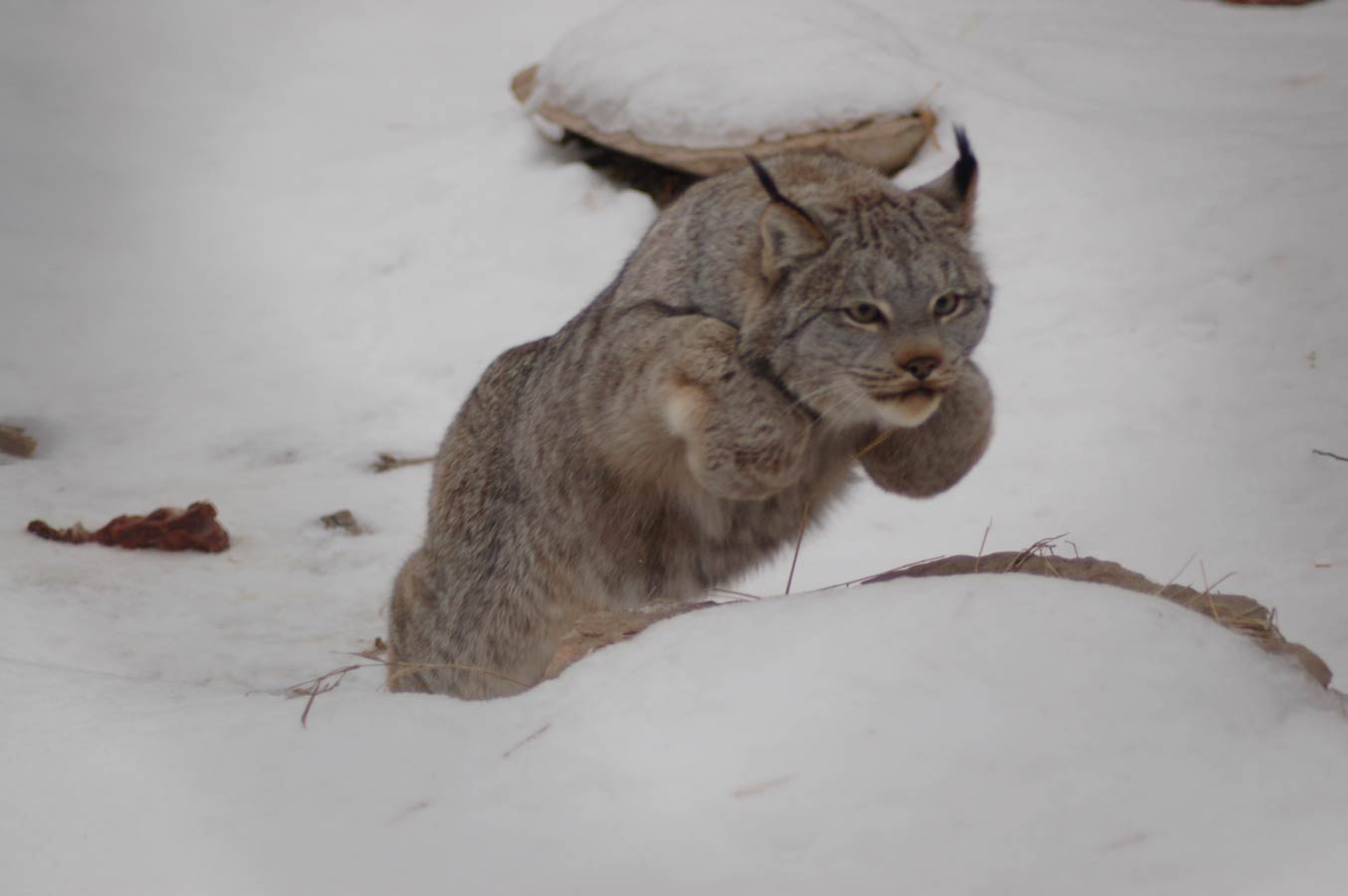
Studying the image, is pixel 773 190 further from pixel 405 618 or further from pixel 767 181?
pixel 405 618

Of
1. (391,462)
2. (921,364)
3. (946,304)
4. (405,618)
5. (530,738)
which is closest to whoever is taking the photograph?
(530,738)

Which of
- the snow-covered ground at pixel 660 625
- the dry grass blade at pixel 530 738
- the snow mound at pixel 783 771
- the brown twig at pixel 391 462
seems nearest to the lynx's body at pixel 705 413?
the snow-covered ground at pixel 660 625

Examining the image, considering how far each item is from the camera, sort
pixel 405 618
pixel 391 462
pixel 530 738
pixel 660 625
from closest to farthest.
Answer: pixel 530 738, pixel 660 625, pixel 405 618, pixel 391 462

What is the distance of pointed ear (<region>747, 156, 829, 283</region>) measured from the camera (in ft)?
9.97

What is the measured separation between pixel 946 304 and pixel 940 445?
46 centimetres

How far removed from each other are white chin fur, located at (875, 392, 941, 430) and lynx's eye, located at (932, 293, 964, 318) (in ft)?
0.66

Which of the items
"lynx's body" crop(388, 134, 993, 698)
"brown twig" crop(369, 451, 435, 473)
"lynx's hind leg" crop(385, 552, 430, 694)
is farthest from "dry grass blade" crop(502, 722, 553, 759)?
"brown twig" crop(369, 451, 435, 473)

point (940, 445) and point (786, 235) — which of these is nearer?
point (786, 235)

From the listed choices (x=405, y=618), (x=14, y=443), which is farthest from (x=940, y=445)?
(x=14, y=443)

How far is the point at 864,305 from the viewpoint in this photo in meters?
2.99

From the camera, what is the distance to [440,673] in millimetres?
4125

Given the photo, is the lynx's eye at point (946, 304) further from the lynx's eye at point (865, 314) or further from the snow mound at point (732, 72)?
the snow mound at point (732, 72)

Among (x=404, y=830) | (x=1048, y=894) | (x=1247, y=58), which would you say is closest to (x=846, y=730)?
(x=1048, y=894)

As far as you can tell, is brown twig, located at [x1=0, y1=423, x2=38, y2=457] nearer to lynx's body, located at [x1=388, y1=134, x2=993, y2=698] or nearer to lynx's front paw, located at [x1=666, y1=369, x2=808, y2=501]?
lynx's body, located at [x1=388, y1=134, x2=993, y2=698]
